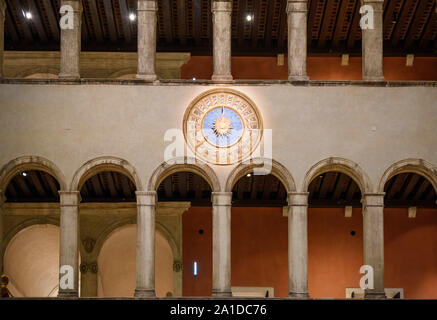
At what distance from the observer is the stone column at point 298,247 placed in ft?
102

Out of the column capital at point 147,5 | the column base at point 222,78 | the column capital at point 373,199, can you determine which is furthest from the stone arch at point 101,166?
the column capital at point 373,199

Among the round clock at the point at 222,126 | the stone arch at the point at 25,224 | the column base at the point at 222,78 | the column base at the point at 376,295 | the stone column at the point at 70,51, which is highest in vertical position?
the stone column at the point at 70,51

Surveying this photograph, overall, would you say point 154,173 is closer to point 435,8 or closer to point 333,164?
point 333,164

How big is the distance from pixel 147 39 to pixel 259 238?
8.28 metres

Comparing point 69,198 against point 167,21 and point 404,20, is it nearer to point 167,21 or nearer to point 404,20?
point 167,21

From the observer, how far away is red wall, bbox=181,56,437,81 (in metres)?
36.8

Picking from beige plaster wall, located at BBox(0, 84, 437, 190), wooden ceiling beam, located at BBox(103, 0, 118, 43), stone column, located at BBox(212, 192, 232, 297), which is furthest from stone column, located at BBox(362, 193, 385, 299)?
wooden ceiling beam, located at BBox(103, 0, 118, 43)

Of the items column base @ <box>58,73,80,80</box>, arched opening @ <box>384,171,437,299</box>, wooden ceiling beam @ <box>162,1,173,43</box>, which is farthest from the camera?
arched opening @ <box>384,171,437,299</box>

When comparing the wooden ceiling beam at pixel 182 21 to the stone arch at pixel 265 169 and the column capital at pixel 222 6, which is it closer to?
the column capital at pixel 222 6

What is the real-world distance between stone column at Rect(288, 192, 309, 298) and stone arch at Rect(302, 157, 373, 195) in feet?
1.43

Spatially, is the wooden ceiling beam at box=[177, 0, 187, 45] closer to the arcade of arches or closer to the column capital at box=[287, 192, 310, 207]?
the arcade of arches

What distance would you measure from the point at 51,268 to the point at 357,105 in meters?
13.9

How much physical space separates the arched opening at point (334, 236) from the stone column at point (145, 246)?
23.0ft

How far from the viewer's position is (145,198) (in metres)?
31.6
